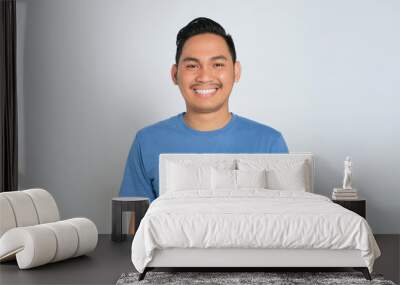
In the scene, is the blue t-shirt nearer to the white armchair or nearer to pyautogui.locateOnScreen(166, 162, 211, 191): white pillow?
pyautogui.locateOnScreen(166, 162, 211, 191): white pillow

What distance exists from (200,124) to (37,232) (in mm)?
2417

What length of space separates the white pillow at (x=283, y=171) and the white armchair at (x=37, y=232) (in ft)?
5.67

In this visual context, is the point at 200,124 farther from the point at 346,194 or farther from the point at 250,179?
the point at 346,194

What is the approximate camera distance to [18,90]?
730 centimetres

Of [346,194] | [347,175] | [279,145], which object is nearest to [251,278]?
[346,194]

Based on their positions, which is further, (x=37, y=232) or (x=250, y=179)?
(x=250, y=179)

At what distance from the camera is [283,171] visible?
659 centimetres

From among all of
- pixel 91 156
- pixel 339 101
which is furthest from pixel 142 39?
pixel 339 101

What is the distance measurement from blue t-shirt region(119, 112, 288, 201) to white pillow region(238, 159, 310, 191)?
1.24 feet

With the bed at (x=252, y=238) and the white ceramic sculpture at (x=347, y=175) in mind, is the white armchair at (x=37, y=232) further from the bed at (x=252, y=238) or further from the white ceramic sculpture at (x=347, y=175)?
the white ceramic sculpture at (x=347, y=175)

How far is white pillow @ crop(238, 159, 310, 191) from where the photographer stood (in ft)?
21.4

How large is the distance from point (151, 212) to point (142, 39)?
2.73 m

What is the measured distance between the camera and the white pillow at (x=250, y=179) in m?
6.41

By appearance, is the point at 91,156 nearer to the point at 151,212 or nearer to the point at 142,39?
the point at 142,39
